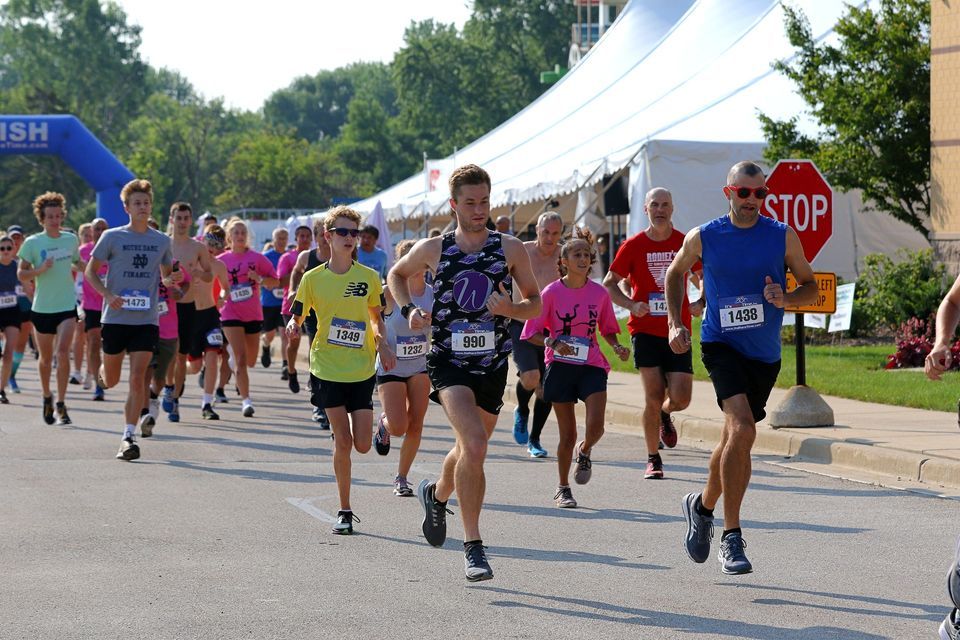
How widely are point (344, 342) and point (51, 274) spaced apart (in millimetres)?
7675

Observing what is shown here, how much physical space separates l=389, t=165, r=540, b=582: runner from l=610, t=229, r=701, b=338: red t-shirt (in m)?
3.68

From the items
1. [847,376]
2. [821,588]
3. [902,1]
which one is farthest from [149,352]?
[902,1]

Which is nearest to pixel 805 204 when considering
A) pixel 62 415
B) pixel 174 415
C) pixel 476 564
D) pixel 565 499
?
pixel 565 499

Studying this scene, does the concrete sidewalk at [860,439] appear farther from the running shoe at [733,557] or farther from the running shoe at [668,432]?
the running shoe at [733,557]

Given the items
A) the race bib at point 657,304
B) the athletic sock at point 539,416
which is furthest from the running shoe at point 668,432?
the race bib at point 657,304

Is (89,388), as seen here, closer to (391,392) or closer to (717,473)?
(391,392)

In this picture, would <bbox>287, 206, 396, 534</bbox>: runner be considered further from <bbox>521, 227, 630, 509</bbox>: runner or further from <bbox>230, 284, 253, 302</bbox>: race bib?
<bbox>230, 284, 253, 302</bbox>: race bib

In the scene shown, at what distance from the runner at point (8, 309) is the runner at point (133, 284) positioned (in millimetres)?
4850

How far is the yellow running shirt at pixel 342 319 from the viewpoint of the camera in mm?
8906

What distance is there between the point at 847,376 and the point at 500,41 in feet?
286

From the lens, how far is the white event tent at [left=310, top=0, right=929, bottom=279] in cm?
2378

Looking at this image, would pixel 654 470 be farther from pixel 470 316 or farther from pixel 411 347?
pixel 470 316

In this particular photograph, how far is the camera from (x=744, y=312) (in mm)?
7352

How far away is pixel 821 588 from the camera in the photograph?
22.8ft
